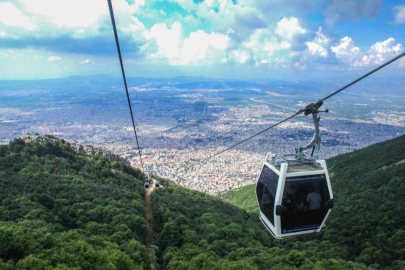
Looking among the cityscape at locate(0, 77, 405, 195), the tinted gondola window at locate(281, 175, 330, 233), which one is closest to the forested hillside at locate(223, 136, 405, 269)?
the tinted gondola window at locate(281, 175, 330, 233)

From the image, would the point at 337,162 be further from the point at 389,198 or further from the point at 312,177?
the point at 312,177

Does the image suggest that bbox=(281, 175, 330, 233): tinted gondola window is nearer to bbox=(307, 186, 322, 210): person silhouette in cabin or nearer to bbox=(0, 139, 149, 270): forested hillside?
bbox=(307, 186, 322, 210): person silhouette in cabin

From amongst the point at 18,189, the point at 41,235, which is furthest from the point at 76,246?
the point at 18,189

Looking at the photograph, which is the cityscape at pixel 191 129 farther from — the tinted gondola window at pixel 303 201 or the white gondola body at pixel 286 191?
the tinted gondola window at pixel 303 201

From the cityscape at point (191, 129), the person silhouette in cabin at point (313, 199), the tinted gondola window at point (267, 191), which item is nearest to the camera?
the person silhouette in cabin at point (313, 199)

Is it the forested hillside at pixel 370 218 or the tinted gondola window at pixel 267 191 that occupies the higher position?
the tinted gondola window at pixel 267 191

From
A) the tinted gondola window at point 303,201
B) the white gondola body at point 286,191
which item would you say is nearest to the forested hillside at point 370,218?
the white gondola body at point 286,191
